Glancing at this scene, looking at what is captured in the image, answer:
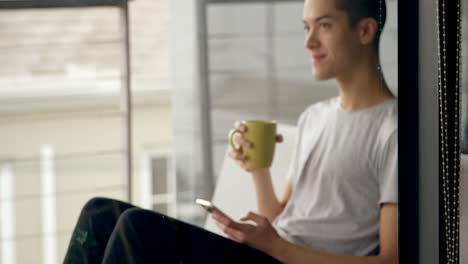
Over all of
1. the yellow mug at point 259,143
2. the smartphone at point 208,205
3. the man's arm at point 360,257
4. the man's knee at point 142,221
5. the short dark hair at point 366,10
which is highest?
the short dark hair at point 366,10

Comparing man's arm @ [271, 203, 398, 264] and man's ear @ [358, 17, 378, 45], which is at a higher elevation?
man's ear @ [358, 17, 378, 45]

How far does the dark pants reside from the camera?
A: 175 centimetres

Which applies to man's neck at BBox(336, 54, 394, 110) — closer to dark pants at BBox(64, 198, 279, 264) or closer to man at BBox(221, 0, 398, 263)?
man at BBox(221, 0, 398, 263)

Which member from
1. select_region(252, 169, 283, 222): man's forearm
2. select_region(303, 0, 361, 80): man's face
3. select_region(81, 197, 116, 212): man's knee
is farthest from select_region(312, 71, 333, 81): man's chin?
select_region(81, 197, 116, 212): man's knee

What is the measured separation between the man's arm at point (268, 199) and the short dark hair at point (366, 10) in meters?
0.35

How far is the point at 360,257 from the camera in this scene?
1.83m

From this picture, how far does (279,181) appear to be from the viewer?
72.6 inches

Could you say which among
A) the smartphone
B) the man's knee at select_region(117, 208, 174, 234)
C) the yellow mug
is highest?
the yellow mug

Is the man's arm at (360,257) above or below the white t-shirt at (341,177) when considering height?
below

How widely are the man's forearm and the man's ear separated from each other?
0.34 m

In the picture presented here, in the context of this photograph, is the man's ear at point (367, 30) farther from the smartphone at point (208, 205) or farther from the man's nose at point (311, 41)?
the smartphone at point (208, 205)

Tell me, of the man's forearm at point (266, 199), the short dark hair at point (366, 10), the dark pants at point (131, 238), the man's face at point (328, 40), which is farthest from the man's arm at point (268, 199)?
the short dark hair at point (366, 10)

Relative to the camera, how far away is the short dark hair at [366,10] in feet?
5.94

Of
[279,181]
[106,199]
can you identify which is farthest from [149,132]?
[279,181]
